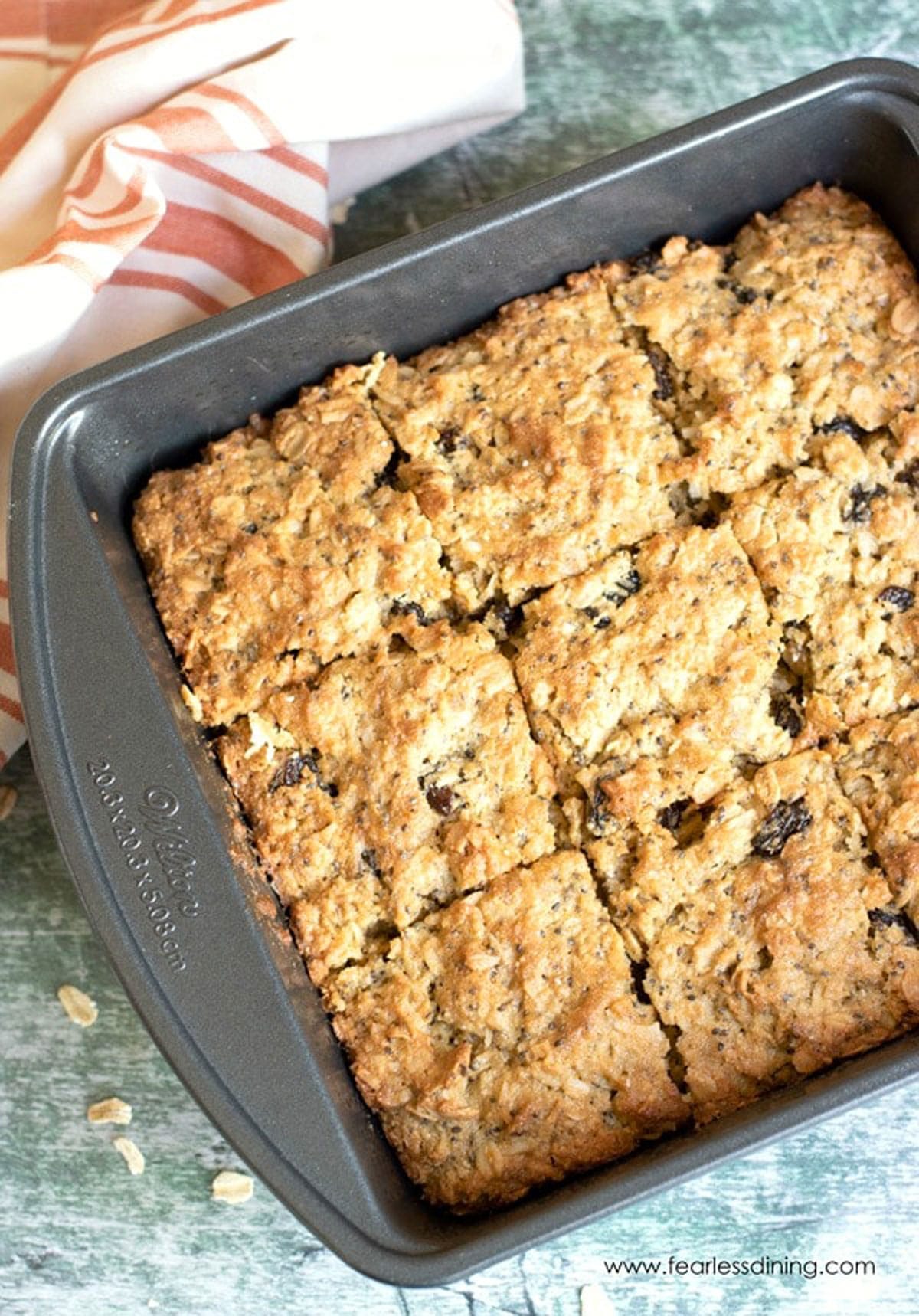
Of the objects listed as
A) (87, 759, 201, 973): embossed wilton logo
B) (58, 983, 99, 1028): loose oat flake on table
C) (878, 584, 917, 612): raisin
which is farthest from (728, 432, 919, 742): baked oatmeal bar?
(58, 983, 99, 1028): loose oat flake on table

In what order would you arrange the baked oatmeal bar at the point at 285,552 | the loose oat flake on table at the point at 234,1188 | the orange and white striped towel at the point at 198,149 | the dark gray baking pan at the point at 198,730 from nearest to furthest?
the dark gray baking pan at the point at 198,730 → the baked oatmeal bar at the point at 285,552 → the orange and white striped towel at the point at 198,149 → the loose oat flake on table at the point at 234,1188

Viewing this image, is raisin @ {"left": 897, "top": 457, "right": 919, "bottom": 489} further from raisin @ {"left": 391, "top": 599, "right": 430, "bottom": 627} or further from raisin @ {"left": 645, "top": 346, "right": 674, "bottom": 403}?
raisin @ {"left": 391, "top": 599, "right": 430, "bottom": 627}

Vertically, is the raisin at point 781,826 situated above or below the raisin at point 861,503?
below

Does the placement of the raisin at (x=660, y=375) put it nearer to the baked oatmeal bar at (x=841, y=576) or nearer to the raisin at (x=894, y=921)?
the baked oatmeal bar at (x=841, y=576)

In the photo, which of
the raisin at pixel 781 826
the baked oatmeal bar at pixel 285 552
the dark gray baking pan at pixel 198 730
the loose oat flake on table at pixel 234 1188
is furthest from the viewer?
the loose oat flake on table at pixel 234 1188

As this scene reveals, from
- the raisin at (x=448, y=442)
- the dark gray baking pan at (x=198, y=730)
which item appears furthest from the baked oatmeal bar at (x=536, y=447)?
the dark gray baking pan at (x=198, y=730)

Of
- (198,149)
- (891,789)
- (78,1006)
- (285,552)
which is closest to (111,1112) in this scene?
(78,1006)

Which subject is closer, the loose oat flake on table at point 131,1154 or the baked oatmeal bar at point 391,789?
the baked oatmeal bar at point 391,789

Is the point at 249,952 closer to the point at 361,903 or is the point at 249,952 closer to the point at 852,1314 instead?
the point at 361,903
